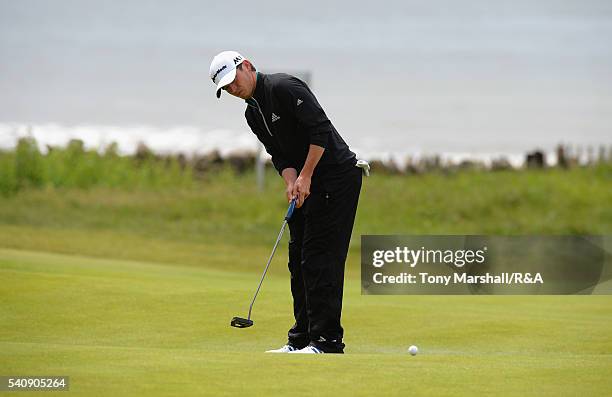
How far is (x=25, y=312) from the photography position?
327 inches

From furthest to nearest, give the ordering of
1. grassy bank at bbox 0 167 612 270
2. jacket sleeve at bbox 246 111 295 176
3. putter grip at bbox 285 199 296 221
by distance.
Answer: grassy bank at bbox 0 167 612 270 < jacket sleeve at bbox 246 111 295 176 < putter grip at bbox 285 199 296 221

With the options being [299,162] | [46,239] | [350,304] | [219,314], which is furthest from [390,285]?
[46,239]

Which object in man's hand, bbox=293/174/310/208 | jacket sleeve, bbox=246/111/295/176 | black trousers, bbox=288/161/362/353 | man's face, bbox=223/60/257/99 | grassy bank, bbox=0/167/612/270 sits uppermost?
man's face, bbox=223/60/257/99

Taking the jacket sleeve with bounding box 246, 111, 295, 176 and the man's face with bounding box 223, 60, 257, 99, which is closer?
the man's face with bounding box 223, 60, 257, 99

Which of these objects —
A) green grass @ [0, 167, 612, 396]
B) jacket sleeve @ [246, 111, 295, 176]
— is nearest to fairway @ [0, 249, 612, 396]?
green grass @ [0, 167, 612, 396]

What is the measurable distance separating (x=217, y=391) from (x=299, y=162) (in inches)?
77.7

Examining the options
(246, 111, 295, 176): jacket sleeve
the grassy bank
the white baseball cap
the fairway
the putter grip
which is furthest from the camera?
the grassy bank

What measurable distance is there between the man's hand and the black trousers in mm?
169

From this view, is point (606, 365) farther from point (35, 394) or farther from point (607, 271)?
point (607, 271)

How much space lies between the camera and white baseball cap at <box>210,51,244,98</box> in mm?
6066

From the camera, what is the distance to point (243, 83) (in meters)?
6.16

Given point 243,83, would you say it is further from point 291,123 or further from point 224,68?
point 291,123

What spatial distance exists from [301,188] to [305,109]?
423 mm

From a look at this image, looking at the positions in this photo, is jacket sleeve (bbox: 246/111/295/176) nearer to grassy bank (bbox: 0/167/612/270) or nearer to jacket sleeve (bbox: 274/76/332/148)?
jacket sleeve (bbox: 274/76/332/148)
